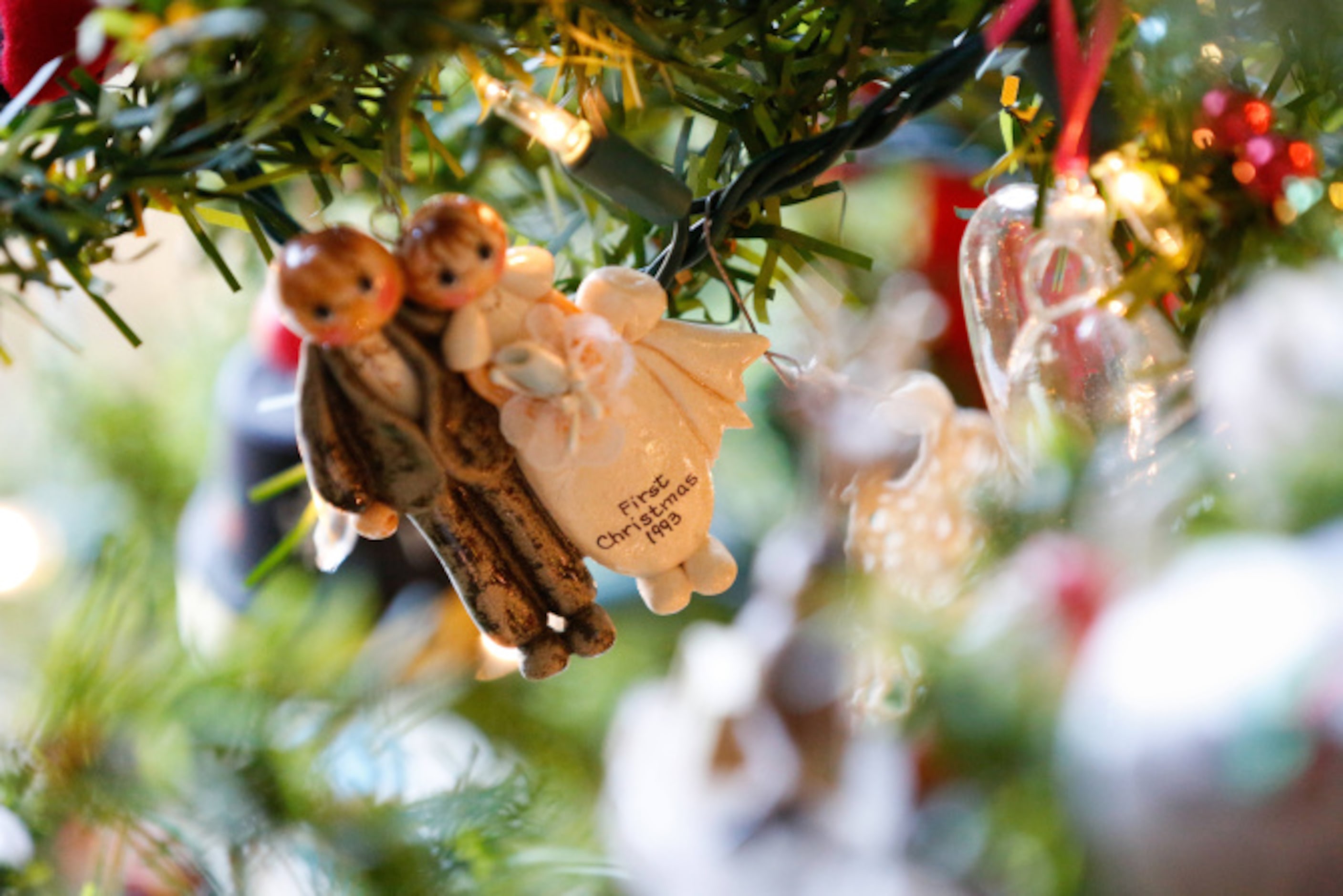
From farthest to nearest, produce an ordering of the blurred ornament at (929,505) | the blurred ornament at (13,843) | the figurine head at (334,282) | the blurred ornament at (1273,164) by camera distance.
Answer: the blurred ornament at (929,505)
the blurred ornament at (13,843)
the blurred ornament at (1273,164)
the figurine head at (334,282)

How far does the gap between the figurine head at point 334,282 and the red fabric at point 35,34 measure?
0.29 feet

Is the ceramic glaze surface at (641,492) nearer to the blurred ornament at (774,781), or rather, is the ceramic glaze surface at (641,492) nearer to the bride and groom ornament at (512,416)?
the bride and groom ornament at (512,416)

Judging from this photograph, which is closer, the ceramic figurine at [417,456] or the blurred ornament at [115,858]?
the ceramic figurine at [417,456]

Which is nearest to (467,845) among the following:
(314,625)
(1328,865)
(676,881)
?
(314,625)

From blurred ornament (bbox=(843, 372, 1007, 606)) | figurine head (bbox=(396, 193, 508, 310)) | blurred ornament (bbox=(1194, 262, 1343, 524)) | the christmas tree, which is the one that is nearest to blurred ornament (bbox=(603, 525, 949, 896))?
the christmas tree

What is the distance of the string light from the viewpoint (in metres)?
0.28

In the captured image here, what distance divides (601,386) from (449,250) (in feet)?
0.18

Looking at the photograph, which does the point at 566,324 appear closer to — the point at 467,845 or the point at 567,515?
the point at 567,515

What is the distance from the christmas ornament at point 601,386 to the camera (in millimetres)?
276

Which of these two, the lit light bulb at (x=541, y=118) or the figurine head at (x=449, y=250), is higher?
the lit light bulb at (x=541, y=118)

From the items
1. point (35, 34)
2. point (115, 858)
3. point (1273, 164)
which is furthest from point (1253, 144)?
point (115, 858)

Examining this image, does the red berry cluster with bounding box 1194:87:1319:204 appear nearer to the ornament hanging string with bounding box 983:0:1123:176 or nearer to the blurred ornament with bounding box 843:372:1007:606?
the ornament hanging string with bounding box 983:0:1123:176

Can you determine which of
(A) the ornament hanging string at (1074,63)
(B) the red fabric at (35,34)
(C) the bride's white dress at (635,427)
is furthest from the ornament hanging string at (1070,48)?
(B) the red fabric at (35,34)

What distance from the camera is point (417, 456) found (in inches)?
11.3
